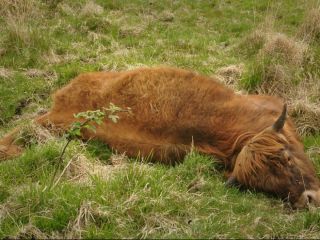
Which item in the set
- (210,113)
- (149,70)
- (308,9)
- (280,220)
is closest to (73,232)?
(280,220)

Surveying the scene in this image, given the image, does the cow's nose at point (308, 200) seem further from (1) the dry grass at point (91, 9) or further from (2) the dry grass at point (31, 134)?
(1) the dry grass at point (91, 9)

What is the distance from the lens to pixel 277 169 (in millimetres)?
4504

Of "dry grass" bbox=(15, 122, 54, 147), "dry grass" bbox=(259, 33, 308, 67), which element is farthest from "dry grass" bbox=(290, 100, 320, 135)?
"dry grass" bbox=(15, 122, 54, 147)

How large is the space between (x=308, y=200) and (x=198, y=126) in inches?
47.9

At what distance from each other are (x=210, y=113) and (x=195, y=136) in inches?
11.5

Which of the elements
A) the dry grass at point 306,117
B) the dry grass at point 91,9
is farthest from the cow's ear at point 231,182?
the dry grass at point 91,9

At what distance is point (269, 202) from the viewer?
14.9 ft

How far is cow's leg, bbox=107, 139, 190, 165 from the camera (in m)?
4.96

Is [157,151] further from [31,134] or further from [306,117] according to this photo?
[306,117]

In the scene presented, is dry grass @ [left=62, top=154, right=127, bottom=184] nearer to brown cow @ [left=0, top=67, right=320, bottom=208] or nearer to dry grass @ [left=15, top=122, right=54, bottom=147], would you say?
brown cow @ [left=0, top=67, right=320, bottom=208]

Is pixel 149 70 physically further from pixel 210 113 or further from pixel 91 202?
pixel 91 202

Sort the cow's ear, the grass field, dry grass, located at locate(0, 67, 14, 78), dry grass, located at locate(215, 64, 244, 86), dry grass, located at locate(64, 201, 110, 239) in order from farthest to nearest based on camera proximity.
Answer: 1. dry grass, located at locate(0, 67, 14, 78)
2. dry grass, located at locate(215, 64, 244, 86)
3. the cow's ear
4. the grass field
5. dry grass, located at locate(64, 201, 110, 239)

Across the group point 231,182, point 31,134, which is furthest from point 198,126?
point 31,134

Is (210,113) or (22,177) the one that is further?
(210,113)
